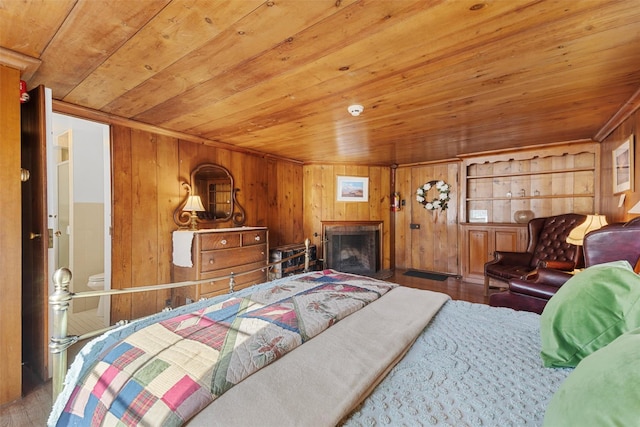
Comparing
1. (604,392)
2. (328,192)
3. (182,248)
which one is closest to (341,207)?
(328,192)

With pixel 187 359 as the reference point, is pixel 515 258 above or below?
below

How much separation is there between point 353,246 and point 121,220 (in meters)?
3.63

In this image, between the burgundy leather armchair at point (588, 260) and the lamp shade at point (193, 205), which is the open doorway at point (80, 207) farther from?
the burgundy leather armchair at point (588, 260)

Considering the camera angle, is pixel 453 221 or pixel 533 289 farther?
pixel 453 221

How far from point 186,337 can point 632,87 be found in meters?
3.36

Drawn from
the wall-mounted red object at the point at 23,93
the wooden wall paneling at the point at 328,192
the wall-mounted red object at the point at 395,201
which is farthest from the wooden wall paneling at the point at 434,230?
the wall-mounted red object at the point at 23,93

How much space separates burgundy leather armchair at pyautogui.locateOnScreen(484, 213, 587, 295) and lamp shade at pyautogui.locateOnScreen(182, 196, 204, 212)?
148 inches

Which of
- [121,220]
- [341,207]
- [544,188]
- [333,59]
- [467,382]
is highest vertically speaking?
[333,59]

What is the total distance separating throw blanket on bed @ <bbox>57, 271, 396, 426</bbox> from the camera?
753 millimetres

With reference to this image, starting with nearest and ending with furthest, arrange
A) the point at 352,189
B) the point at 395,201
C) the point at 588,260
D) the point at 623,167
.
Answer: the point at 588,260
the point at 623,167
the point at 352,189
the point at 395,201

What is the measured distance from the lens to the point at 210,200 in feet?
11.6

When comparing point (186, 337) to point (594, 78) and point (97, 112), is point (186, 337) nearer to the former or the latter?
point (97, 112)

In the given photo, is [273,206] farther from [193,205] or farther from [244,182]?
[193,205]

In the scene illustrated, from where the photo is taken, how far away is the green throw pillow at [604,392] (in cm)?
49
